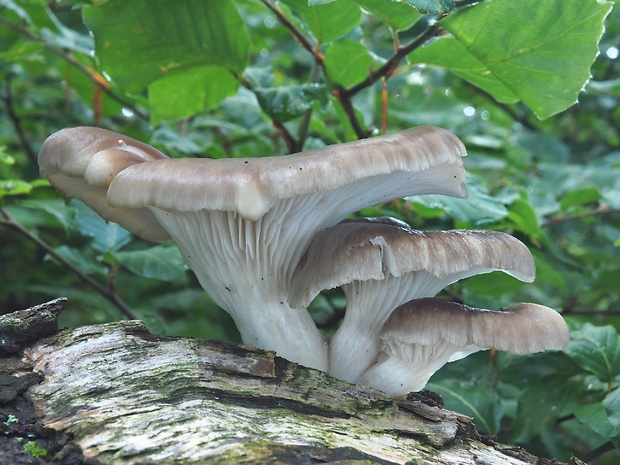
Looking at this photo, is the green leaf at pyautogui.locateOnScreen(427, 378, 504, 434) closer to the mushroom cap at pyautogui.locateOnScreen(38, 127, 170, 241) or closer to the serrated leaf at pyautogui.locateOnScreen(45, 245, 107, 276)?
the mushroom cap at pyautogui.locateOnScreen(38, 127, 170, 241)

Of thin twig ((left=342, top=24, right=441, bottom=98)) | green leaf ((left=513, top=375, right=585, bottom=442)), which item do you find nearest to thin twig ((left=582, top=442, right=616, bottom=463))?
green leaf ((left=513, top=375, right=585, bottom=442))

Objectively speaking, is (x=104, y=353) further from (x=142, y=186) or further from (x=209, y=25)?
(x=209, y=25)

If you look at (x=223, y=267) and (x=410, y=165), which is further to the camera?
(x=223, y=267)

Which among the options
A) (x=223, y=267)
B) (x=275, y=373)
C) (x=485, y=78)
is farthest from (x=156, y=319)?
(x=485, y=78)

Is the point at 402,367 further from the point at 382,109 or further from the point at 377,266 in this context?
the point at 382,109

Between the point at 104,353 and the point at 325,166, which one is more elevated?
the point at 325,166
